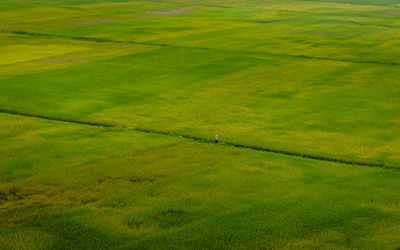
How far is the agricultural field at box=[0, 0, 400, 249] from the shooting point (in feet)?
38.9

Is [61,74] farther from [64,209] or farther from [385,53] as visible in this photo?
[385,53]

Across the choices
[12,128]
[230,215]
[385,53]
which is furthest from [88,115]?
[385,53]

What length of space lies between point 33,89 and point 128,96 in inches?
200

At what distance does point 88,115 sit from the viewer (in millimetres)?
21406

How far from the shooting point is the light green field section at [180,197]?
37.5 ft

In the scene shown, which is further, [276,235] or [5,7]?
[5,7]

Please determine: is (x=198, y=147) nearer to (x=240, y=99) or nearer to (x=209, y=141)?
(x=209, y=141)

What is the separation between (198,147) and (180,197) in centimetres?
436

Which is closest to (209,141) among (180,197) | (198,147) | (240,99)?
(198,147)

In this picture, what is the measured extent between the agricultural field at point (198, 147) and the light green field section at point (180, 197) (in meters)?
0.05

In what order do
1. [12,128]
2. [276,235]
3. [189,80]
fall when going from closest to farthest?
[276,235] < [12,128] < [189,80]

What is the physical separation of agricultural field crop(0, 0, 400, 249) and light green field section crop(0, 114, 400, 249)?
50 mm

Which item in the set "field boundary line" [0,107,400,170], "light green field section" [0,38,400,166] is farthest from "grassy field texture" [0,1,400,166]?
"field boundary line" [0,107,400,170]

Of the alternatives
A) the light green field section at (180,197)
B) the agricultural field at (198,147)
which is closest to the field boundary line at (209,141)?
the agricultural field at (198,147)
